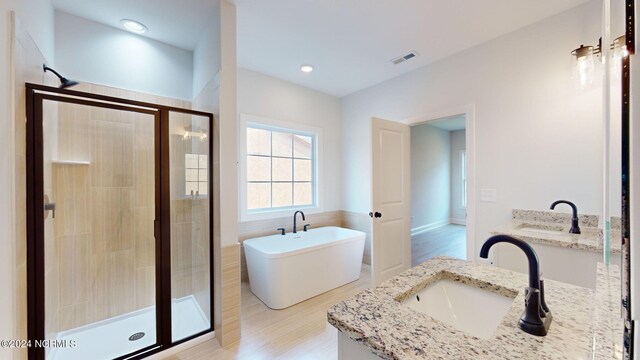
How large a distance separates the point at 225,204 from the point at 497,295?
5.74ft

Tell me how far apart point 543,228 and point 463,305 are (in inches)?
66.3

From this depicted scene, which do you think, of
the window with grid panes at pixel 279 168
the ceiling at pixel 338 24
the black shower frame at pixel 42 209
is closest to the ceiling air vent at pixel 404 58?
the ceiling at pixel 338 24

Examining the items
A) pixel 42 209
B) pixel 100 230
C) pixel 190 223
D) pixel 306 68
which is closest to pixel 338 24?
pixel 306 68

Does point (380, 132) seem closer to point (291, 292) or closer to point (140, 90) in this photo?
point (291, 292)

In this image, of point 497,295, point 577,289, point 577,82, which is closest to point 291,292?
point 497,295

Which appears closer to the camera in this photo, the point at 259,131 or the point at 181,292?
the point at 181,292

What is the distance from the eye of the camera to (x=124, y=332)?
2.03 meters

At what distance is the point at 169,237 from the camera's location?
1.90 meters

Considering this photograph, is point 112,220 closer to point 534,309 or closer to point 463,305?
point 463,305

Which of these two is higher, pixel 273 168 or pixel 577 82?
pixel 577 82

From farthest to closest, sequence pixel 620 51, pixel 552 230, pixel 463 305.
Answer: pixel 552 230 → pixel 463 305 → pixel 620 51

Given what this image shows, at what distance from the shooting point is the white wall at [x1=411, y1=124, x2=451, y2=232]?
18.9 ft

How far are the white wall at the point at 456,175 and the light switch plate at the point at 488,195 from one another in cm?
480

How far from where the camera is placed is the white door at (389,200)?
2691 mm
